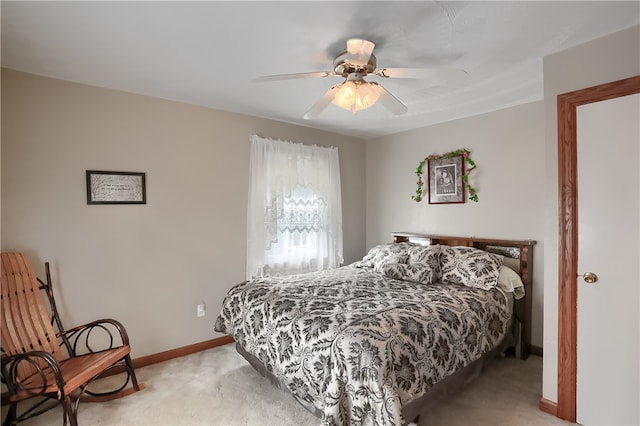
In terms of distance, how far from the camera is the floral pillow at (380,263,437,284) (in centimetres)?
294

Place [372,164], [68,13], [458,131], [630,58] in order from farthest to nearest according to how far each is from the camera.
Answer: [372,164] → [458,131] → [630,58] → [68,13]

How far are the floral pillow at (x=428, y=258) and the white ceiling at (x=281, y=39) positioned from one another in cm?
149

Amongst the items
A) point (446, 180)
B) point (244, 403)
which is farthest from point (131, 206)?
point (446, 180)

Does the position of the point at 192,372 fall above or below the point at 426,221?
below

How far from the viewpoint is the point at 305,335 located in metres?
2.02

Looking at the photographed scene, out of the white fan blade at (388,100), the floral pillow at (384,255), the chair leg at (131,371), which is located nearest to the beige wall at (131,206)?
the chair leg at (131,371)

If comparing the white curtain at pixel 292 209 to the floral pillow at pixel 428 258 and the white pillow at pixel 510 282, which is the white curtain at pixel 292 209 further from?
the white pillow at pixel 510 282

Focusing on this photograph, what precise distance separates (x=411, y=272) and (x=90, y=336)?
9.28ft

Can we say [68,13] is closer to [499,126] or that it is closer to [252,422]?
[252,422]

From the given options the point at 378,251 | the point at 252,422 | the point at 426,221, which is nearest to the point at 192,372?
the point at 252,422

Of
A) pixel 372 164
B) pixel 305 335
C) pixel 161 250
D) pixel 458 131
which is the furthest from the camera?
pixel 372 164

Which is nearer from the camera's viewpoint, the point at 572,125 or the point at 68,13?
the point at 68,13

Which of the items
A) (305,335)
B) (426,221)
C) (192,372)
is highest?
(426,221)

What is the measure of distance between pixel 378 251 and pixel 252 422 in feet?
7.08
